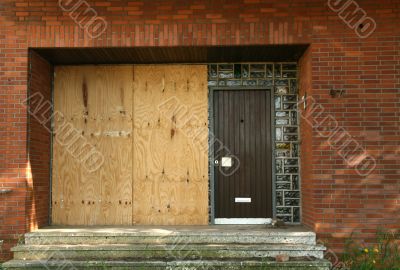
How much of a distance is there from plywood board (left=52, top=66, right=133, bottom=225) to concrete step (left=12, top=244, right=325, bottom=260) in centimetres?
119

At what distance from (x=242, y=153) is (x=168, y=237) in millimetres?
1946

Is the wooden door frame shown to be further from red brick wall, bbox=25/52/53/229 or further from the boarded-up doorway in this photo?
red brick wall, bbox=25/52/53/229

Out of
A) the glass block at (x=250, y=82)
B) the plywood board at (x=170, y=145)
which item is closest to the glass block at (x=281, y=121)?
the glass block at (x=250, y=82)

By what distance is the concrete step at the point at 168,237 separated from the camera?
639 centimetres

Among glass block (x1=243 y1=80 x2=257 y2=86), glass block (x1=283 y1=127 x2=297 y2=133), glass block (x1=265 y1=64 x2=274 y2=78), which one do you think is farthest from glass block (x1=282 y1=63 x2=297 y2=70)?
glass block (x1=283 y1=127 x2=297 y2=133)

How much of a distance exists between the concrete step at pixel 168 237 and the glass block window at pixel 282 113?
86 centimetres

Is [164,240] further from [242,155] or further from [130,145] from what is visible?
[242,155]

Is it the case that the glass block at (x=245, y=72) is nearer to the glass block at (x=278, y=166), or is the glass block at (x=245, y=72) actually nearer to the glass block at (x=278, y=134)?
the glass block at (x=278, y=134)

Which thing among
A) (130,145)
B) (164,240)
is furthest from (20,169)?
(164,240)

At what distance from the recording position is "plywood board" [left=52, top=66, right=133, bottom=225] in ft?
24.6

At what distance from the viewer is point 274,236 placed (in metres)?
6.40

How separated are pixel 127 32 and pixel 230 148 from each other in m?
2.47

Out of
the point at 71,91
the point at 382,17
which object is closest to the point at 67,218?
the point at 71,91

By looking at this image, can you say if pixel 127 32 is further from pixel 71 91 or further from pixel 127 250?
pixel 127 250
